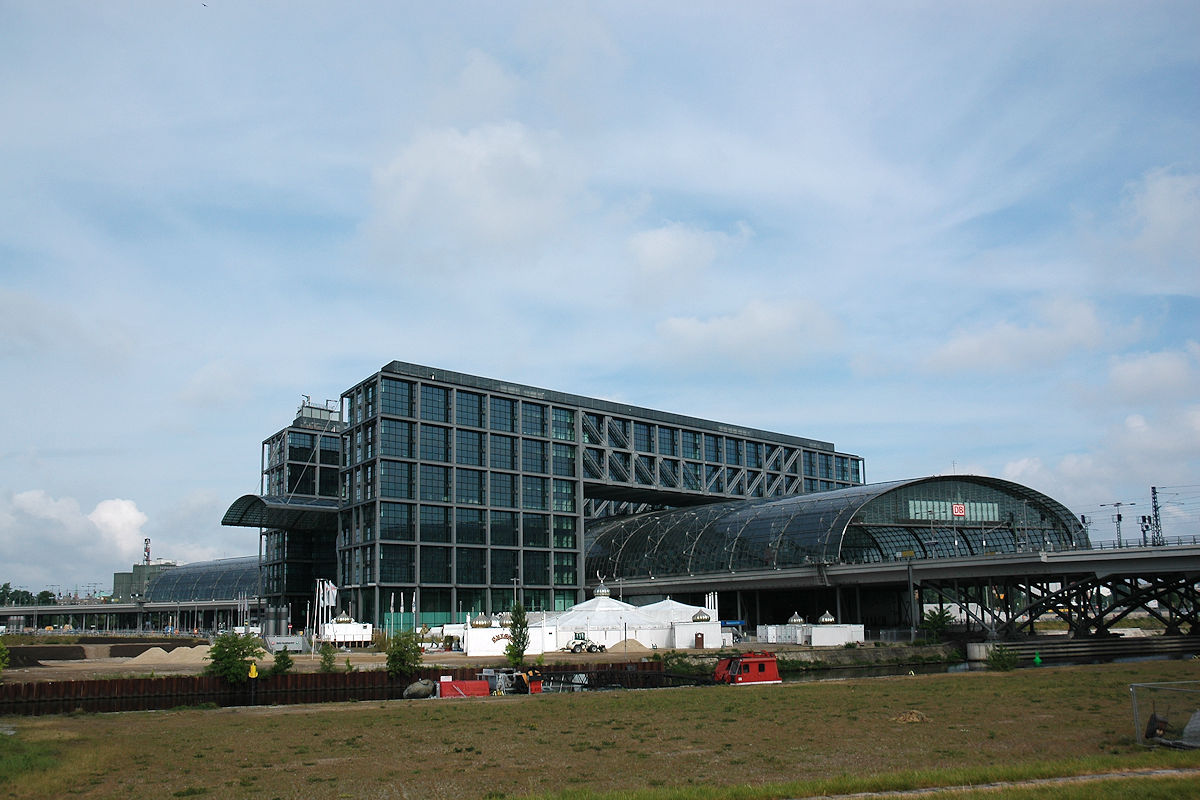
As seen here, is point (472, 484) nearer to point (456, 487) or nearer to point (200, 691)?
point (456, 487)

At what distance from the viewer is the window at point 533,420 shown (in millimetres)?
143125

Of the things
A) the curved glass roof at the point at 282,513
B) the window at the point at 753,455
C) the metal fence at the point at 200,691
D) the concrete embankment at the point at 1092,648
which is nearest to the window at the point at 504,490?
the curved glass roof at the point at 282,513

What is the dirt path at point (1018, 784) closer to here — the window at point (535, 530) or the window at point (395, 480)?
the window at point (395, 480)

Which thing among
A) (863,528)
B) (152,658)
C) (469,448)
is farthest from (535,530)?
(152,658)

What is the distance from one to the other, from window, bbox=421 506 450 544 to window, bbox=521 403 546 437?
58.7 ft

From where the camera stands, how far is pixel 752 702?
44.2m

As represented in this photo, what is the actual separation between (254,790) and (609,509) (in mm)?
151369

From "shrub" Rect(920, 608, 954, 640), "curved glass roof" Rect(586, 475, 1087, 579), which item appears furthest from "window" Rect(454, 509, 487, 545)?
"shrub" Rect(920, 608, 954, 640)

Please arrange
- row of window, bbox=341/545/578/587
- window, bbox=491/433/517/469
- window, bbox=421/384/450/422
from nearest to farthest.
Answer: row of window, bbox=341/545/578/587
window, bbox=421/384/450/422
window, bbox=491/433/517/469

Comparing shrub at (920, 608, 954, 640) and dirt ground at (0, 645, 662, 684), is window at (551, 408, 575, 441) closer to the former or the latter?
dirt ground at (0, 645, 662, 684)

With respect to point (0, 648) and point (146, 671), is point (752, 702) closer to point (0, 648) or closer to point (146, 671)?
point (0, 648)

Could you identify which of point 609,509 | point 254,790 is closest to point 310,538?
point 609,509

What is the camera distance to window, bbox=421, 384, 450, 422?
436 feet

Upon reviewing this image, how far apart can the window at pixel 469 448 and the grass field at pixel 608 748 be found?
89261 mm
